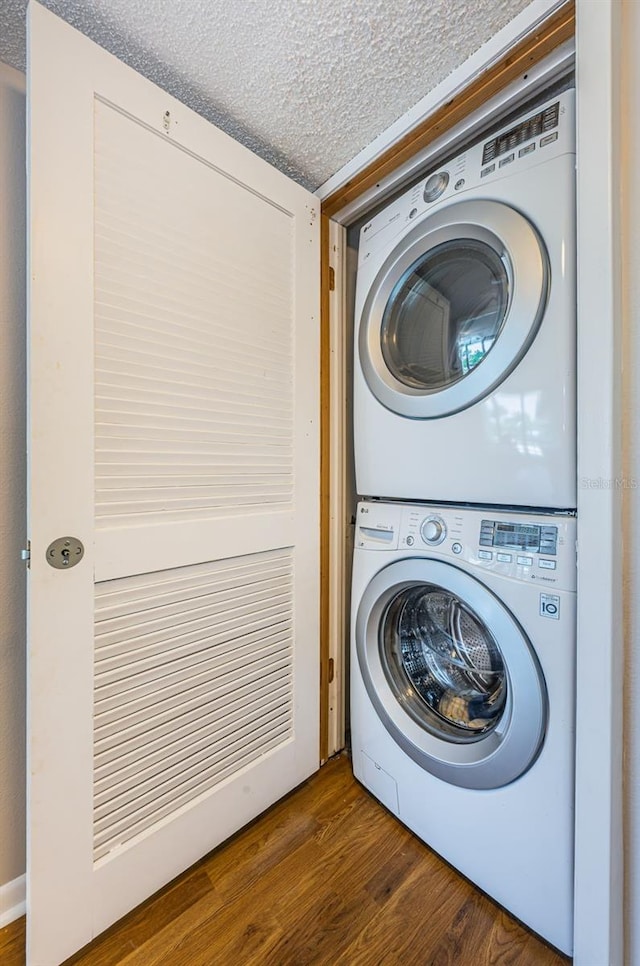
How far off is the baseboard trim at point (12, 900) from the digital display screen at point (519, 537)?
4.44 feet

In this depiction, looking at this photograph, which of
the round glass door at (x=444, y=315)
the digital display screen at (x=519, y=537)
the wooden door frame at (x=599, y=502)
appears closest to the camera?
the wooden door frame at (x=599, y=502)

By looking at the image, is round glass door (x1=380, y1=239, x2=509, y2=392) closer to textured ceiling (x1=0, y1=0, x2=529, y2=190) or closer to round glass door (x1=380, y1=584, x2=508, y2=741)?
textured ceiling (x1=0, y1=0, x2=529, y2=190)

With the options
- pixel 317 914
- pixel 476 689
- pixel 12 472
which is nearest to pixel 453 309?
pixel 476 689

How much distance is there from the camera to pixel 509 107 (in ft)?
3.27

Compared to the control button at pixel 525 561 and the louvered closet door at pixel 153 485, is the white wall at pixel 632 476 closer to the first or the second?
the control button at pixel 525 561

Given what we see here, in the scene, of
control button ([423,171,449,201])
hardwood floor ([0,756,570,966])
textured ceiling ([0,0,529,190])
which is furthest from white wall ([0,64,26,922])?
control button ([423,171,449,201])

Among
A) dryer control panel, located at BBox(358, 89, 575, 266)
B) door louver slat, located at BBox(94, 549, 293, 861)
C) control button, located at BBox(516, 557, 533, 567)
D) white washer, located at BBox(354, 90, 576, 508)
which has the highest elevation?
dryer control panel, located at BBox(358, 89, 575, 266)

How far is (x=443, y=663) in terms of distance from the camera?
3.73 feet

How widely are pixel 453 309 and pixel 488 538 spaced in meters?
0.62

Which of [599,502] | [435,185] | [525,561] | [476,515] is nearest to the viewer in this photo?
[599,502]

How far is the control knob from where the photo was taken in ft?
3.30

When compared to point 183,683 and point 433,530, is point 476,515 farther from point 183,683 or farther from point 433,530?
point 183,683

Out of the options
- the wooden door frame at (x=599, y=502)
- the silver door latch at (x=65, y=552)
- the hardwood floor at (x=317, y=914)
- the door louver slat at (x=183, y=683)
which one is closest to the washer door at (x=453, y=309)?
the wooden door frame at (x=599, y=502)

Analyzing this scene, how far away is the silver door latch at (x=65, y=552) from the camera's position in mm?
796
